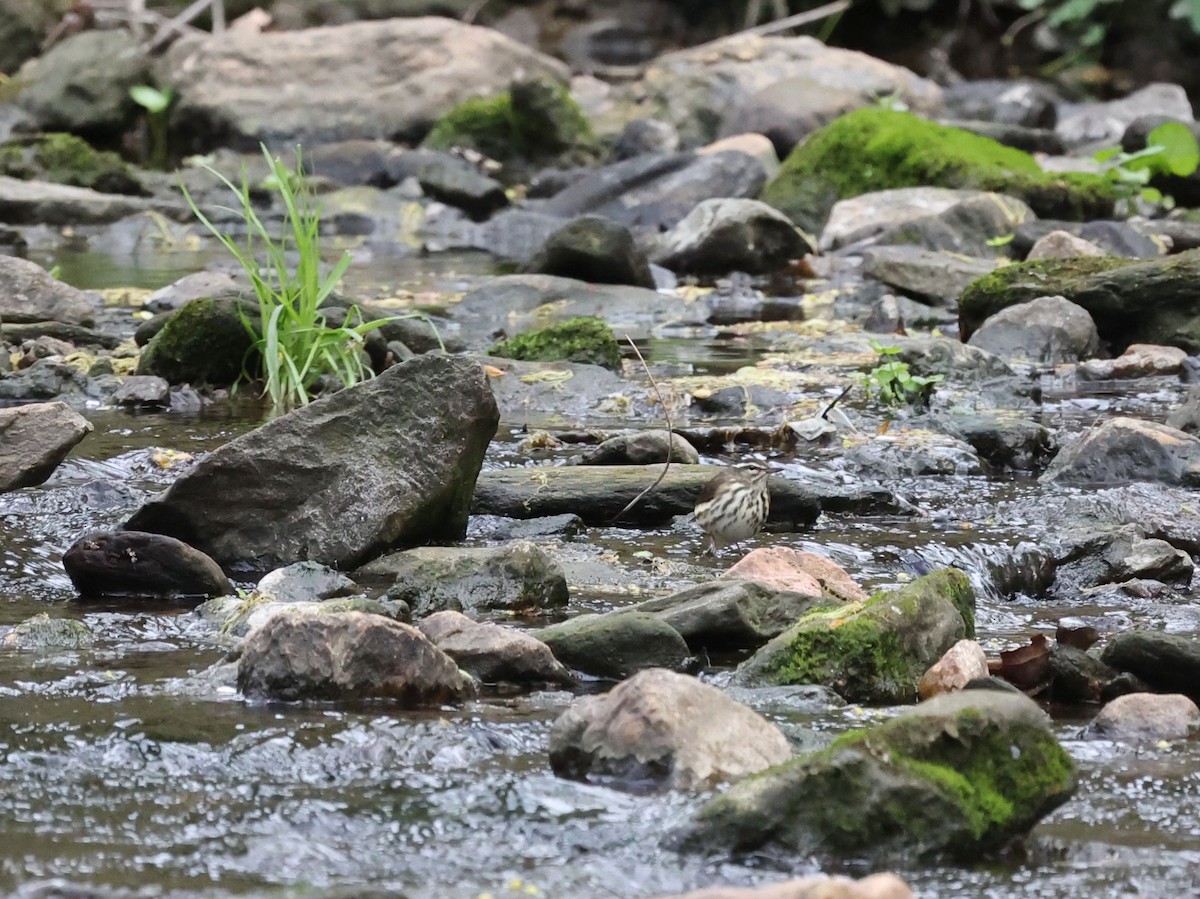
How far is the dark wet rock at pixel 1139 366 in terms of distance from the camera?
836 centimetres

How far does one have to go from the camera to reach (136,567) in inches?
172

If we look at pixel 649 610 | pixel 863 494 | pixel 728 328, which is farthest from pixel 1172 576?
pixel 728 328

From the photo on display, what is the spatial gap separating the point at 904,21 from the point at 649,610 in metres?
24.2

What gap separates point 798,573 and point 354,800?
6.05 feet

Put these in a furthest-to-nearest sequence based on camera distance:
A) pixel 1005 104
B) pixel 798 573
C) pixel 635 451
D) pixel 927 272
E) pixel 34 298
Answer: pixel 1005 104 < pixel 927 272 < pixel 34 298 < pixel 635 451 < pixel 798 573

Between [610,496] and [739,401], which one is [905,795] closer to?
[610,496]

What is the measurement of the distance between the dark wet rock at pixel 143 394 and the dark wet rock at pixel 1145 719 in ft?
16.1

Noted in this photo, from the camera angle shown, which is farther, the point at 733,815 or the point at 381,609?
the point at 381,609

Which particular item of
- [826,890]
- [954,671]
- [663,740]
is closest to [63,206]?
[954,671]

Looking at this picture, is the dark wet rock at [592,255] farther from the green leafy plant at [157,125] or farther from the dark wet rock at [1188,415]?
the green leafy plant at [157,125]

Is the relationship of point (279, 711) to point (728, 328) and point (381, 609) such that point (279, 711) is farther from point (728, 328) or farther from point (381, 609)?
point (728, 328)

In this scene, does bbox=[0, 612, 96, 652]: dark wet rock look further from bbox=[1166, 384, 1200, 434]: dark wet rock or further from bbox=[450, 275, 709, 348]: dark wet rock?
bbox=[450, 275, 709, 348]: dark wet rock

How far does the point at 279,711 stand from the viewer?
3.39 m

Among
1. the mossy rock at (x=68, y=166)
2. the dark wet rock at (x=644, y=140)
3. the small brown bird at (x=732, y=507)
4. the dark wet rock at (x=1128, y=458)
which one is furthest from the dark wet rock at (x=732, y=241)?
the small brown bird at (x=732, y=507)
